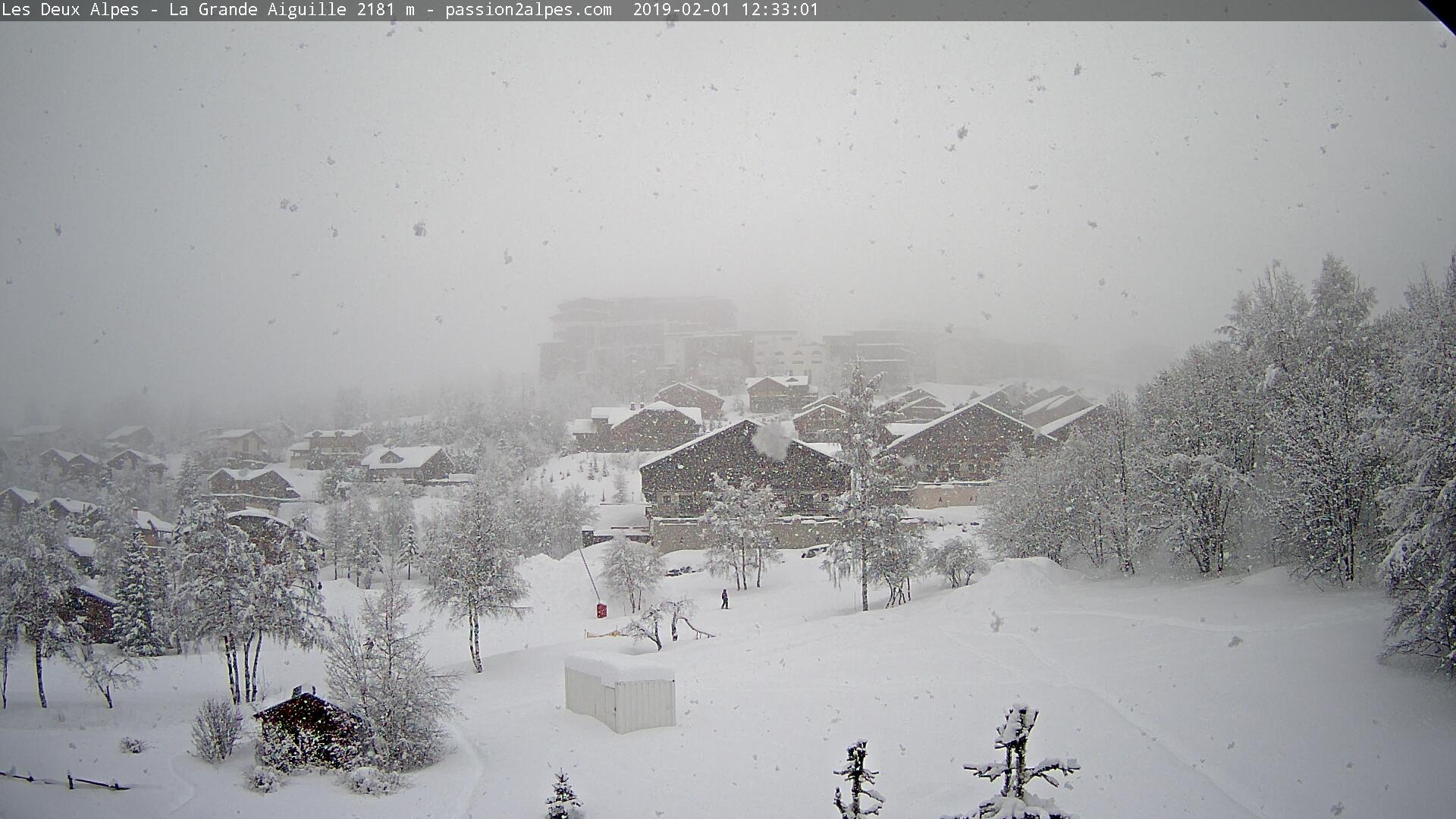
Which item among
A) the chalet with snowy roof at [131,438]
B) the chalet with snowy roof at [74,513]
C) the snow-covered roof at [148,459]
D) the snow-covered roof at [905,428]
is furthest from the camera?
the snow-covered roof at [905,428]

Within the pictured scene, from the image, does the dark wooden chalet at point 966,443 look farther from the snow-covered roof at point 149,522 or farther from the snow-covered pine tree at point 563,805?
the snow-covered roof at point 149,522

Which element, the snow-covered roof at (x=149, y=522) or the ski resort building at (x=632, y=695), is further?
the snow-covered roof at (x=149, y=522)

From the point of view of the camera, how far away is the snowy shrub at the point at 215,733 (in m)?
8.02

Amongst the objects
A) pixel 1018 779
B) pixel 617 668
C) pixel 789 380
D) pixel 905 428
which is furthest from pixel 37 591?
pixel 789 380

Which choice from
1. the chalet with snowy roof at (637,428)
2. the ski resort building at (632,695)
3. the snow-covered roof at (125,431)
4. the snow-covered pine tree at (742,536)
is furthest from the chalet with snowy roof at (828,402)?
the snow-covered roof at (125,431)

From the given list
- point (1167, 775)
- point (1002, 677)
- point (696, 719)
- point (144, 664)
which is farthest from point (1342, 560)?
point (144, 664)

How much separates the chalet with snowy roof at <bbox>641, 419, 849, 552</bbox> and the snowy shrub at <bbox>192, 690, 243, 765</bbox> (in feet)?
62.1

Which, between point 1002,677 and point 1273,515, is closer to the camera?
point 1002,677

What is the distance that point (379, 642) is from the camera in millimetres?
8953

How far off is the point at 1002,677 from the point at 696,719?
4.36 m

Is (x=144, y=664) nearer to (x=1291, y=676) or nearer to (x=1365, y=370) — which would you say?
(x=1291, y=676)

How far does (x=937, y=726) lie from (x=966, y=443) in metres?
17.8

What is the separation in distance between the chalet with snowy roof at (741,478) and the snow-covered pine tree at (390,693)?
59.5ft

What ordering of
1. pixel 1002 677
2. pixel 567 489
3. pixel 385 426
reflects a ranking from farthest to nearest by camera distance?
pixel 385 426
pixel 567 489
pixel 1002 677
